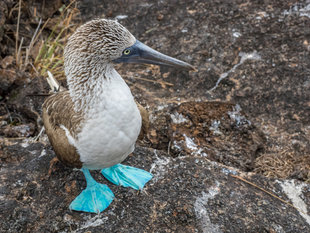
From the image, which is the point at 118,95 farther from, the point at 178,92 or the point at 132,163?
the point at 178,92

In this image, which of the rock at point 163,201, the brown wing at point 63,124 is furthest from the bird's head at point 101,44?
the rock at point 163,201

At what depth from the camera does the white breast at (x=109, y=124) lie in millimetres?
2285

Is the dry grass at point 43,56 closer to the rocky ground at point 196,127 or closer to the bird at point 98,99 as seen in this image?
the rocky ground at point 196,127

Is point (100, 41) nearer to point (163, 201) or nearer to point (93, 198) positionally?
point (93, 198)

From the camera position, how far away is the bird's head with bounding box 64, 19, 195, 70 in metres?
2.24

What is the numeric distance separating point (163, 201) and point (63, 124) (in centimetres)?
96

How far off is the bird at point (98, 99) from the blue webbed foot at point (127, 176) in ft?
1.26

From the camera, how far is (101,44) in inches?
88.3

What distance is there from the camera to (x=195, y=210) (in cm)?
262

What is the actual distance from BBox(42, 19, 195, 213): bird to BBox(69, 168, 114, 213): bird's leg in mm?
315

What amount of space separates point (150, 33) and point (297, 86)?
6.43ft

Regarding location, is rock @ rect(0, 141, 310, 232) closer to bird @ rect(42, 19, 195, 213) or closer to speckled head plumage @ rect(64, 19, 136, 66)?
bird @ rect(42, 19, 195, 213)

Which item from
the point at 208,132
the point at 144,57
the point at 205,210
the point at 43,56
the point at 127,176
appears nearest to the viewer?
the point at 144,57

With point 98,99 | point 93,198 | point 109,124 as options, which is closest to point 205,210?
point 93,198
